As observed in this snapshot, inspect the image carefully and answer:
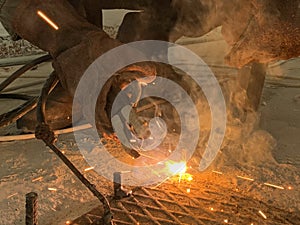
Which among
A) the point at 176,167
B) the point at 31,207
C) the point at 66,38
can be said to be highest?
the point at 66,38

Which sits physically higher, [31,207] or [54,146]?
[54,146]

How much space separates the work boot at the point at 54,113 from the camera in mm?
3947

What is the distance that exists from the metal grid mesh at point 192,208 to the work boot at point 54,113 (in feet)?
3.85

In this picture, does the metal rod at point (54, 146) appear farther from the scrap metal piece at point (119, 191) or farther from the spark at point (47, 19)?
the scrap metal piece at point (119, 191)

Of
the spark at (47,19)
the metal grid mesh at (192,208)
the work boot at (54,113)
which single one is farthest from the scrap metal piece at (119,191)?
the work boot at (54,113)

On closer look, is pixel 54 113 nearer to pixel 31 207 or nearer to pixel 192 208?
pixel 192 208

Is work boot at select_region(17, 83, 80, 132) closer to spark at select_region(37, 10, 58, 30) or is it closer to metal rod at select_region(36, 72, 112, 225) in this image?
metal rod at select_region(36, 72, 112, 225)

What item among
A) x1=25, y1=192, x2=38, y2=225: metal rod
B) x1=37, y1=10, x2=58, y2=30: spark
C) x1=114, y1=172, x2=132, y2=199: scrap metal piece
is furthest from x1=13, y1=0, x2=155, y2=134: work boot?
x1=114, y1=172, x2=132, y2=199: scrap metal piece

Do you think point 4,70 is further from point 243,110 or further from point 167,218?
point 167,218

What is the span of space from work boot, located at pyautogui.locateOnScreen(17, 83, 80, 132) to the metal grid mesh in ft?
3.85

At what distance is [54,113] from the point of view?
396 cm

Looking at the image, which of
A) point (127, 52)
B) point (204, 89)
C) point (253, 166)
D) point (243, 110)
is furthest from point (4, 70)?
point (127, 52)

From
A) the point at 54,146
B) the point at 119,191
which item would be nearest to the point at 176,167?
the point at 119,191

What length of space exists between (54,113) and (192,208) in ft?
5.13
